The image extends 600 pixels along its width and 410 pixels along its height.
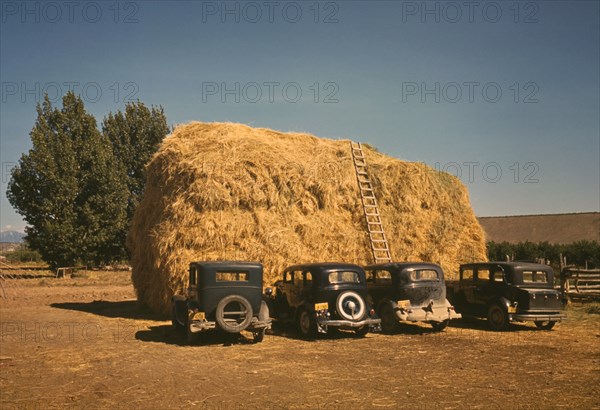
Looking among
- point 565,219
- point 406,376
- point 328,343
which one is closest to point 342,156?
point 328,343

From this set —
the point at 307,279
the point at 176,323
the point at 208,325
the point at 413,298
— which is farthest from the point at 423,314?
the point at 176,323

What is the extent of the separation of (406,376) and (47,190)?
33.9m

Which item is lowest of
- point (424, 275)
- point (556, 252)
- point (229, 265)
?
point (424, 275)

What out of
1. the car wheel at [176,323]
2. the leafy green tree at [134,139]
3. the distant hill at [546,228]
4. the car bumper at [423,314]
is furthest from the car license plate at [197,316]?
the distant hill at [546,228]

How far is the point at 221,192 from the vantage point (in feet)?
53.6

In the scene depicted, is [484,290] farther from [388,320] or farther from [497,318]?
[388,320]

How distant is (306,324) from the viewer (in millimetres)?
12852

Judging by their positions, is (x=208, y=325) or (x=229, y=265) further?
(x=229, y=265)

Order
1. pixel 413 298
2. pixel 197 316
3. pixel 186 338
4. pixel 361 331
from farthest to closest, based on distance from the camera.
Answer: pixel 413 298 → pixel 361 331 → pixel 186 338 → pixel 197 316

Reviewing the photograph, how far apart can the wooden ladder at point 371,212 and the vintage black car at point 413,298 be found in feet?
11.6

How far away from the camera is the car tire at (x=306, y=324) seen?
40.8 ft

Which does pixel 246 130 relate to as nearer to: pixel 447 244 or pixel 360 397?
pixel 447 244

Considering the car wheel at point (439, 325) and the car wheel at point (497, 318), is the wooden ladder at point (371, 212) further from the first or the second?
the car wheel at point (497, 318)

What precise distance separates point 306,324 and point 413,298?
3073 mm
